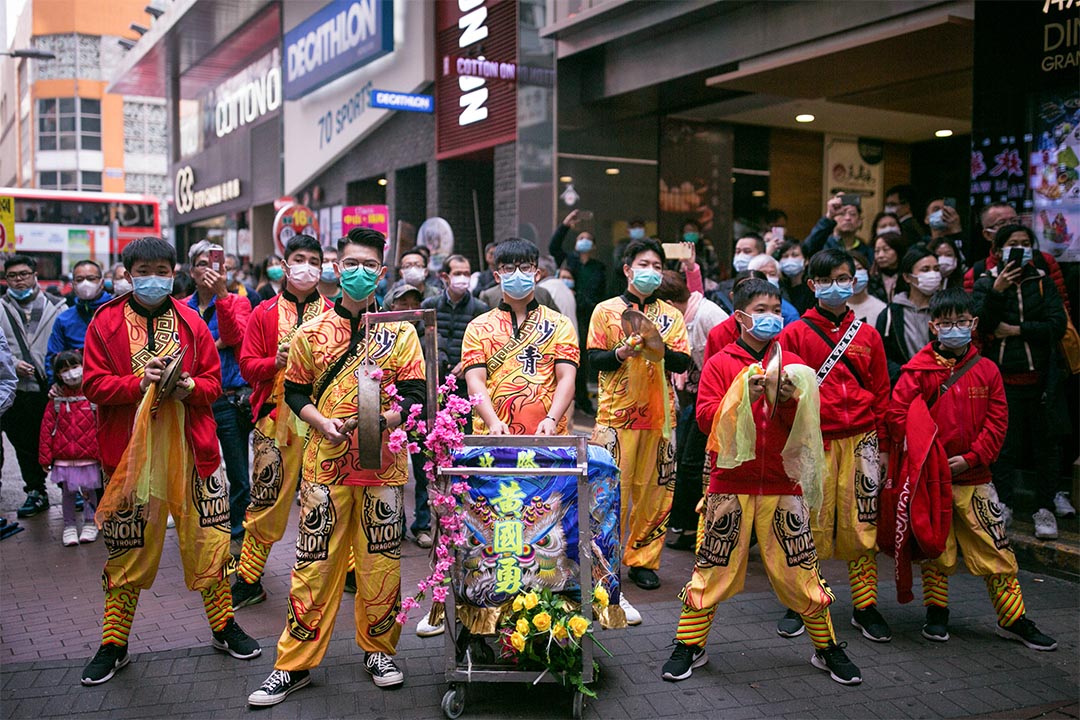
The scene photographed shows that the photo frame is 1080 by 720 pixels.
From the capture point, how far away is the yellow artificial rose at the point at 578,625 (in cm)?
408

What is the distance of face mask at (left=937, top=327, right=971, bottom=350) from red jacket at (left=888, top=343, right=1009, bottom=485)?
0.10 meters

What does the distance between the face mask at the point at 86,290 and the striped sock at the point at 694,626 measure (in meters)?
6.08

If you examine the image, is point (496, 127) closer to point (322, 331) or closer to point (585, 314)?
point (585, 314)

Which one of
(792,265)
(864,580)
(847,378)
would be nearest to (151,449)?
(847,378)

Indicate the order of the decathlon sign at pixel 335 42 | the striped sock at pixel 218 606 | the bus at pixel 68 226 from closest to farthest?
the striped sock at pixel 218 606 < the decathlon sign at pixel 335 42 < the bus at pixel 68 226

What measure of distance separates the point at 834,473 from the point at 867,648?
0.95 metres

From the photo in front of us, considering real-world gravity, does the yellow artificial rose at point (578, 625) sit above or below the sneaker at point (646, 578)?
above

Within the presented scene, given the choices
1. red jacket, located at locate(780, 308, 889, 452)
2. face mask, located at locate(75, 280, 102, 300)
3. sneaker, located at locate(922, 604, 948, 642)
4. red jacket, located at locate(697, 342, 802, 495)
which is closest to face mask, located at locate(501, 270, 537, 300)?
red jacket, located at locate(697, 342, 802, 495)

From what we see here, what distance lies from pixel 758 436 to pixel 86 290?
20.6 ft

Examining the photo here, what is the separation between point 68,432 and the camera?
751 cm

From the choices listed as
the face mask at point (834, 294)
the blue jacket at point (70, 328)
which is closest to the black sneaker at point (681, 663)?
the face mask at point (834, 294)

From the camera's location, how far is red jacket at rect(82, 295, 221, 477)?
14.9 ft

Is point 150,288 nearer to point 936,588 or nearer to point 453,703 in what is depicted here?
point 453,703

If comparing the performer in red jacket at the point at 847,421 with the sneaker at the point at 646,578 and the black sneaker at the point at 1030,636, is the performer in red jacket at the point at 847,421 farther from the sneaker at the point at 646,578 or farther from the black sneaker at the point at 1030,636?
the sneaker at the point at 646,578
